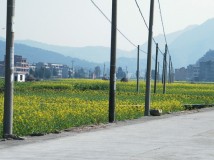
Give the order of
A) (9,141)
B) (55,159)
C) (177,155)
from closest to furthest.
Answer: (55,159)
(177,155)
(9,141)

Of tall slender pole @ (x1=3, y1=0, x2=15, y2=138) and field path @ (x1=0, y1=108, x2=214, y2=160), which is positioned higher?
tall slender pole @ (x1=3, y1=0, x2=15, y2=138)

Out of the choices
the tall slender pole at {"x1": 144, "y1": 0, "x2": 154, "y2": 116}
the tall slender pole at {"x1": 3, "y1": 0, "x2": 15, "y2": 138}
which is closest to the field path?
the tall slender pole at {"x1": 3, "y1": 0, "x2": 15, "y2": 138}

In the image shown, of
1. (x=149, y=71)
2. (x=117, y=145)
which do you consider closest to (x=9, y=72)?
(x=117, y=145)

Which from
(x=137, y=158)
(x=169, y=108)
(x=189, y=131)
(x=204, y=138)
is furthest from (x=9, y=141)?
(x=169, y=108)

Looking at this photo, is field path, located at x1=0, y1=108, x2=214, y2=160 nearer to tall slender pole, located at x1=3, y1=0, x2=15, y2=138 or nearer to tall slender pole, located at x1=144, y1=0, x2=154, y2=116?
tall slender pole, located at x1=3, y1=0, x2=15, y2=138

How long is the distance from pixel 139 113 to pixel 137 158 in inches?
670

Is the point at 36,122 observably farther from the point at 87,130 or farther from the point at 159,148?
the point at 159,148

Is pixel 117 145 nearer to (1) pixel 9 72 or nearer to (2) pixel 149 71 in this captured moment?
(1) pixel 9 72

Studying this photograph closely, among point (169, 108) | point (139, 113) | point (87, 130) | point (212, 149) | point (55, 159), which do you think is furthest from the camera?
point (169, 108)

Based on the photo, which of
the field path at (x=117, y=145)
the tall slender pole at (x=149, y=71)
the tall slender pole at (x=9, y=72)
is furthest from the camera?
the tall slender pole at (x=149, y=71)

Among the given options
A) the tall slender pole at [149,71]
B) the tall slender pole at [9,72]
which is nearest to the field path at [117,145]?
the tall slender pole at [9,72]

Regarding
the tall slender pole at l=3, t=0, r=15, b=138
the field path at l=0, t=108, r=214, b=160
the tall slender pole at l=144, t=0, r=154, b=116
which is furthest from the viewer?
the tall slender pole at l=144, t=0, r=154, b=116

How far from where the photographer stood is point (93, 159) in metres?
12.0

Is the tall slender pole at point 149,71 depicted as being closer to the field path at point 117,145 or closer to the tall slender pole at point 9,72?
the field path at point 117,145
